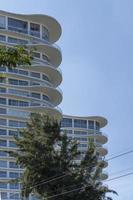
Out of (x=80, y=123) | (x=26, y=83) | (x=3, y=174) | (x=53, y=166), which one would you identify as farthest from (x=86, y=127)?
(x=53, y=166)

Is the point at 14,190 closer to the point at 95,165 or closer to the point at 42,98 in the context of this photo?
the point at 42,98

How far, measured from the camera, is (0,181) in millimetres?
126312

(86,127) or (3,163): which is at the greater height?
(86,127)

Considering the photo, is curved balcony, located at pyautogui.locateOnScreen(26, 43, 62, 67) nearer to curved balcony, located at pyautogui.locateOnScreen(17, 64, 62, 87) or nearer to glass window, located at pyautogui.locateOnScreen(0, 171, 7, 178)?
curved balcony, located at pyautogui.locateOnScreen(17, 64, 62, 87)

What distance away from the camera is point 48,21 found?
145m

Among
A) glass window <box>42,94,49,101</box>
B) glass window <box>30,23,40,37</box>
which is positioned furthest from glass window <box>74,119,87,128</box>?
glass window <box>30,23,40,37</box>

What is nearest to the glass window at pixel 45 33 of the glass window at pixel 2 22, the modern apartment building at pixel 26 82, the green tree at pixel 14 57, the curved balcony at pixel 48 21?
the modern apartment building at pixel 26 82

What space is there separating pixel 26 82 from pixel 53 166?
280ft

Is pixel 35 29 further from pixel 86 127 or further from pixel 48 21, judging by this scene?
pixel 86 127

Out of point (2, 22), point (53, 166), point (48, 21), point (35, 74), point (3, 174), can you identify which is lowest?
point (53, 166)

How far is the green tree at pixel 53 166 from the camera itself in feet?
176

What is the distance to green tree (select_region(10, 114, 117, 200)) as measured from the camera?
2117 inches

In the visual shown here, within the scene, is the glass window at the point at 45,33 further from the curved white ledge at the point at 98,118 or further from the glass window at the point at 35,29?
the curved white ledge at the point at 98,118

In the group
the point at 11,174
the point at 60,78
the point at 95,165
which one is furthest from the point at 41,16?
the point at 95,165
